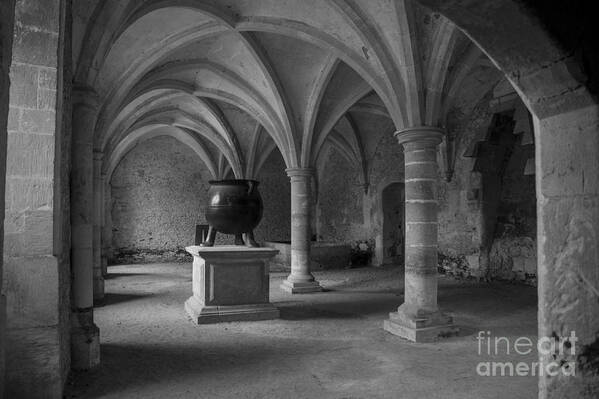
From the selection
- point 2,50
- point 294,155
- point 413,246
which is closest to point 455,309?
point 413,246

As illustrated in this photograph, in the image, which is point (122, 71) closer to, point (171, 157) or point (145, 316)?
point (145, 316)

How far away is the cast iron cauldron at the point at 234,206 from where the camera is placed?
21.0 feet

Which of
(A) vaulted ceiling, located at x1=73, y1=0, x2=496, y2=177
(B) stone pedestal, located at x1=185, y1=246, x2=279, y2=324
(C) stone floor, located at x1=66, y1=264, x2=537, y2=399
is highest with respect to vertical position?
(A) vaulted ceiling, located at x1=73, y1=0, x2=496, y2=177

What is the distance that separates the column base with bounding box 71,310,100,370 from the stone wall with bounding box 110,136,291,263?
1193 centimetres

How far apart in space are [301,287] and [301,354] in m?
4.16

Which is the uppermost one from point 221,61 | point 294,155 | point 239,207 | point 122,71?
point 221,61

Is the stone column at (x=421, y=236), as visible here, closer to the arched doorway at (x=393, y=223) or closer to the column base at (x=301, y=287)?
the column base at (x=301, y=287)

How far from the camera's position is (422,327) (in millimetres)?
5320

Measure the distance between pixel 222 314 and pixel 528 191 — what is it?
717cm

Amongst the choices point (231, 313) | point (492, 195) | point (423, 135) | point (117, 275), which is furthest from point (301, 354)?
point (117, 275)

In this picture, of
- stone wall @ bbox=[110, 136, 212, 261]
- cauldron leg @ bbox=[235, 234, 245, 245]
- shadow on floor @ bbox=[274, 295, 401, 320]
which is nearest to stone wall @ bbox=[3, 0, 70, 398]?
cauldron leg @ bbox=[235, 234, 245, 245]

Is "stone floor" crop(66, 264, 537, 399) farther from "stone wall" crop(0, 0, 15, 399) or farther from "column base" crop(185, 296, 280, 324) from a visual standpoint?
"stone wall" crop(0, 0, 15, 399)

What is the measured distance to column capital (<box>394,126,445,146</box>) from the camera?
5.73 m

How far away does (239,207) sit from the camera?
6.43 metres
